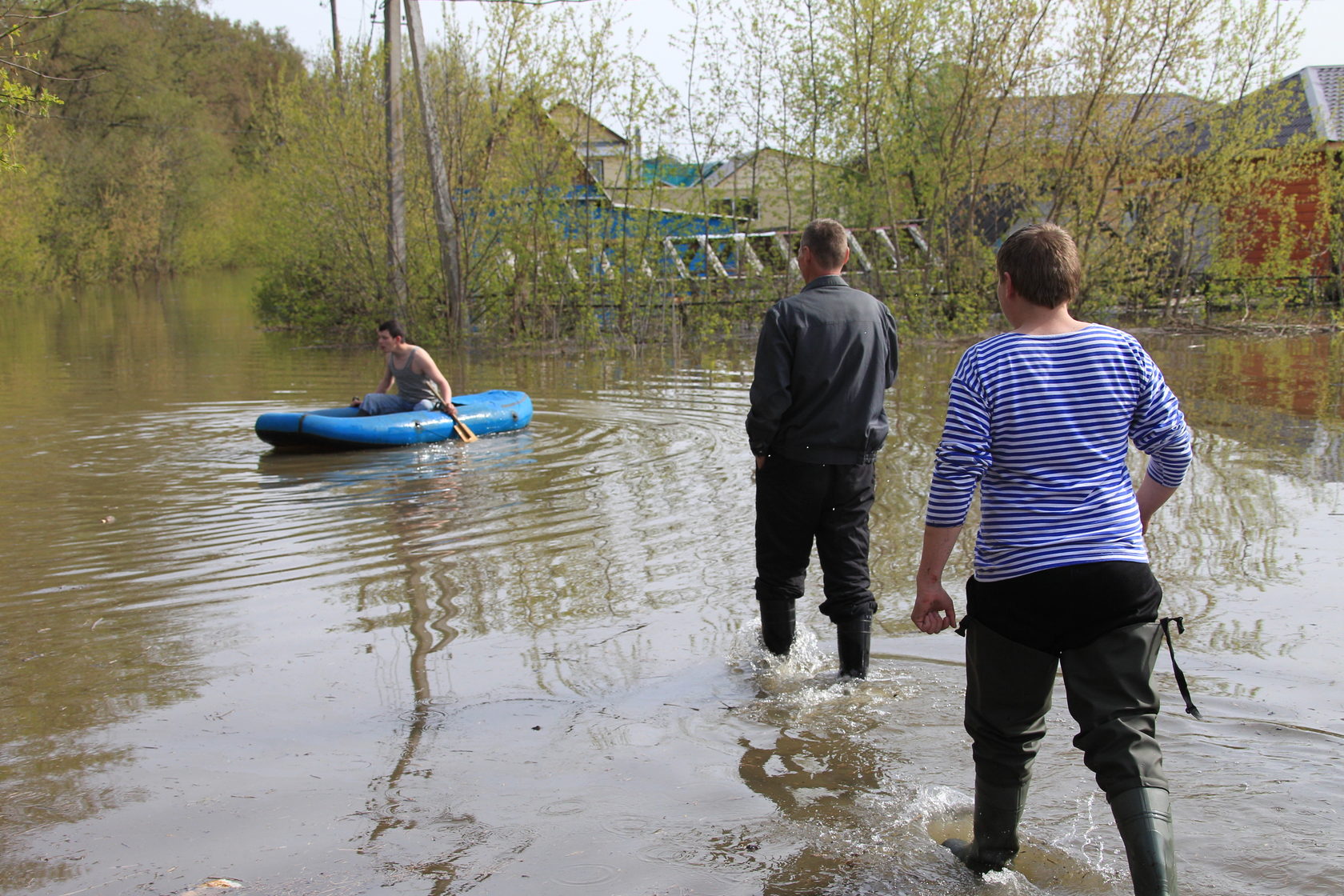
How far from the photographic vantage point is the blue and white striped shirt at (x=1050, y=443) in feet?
9.23

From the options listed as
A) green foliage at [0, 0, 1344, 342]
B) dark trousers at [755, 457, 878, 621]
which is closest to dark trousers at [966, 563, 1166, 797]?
dark trousers at [755, 457, 878, 621]

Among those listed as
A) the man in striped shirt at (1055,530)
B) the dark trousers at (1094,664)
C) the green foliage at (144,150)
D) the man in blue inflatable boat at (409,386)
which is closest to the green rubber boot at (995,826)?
the man in striped shirt at (1055,530)

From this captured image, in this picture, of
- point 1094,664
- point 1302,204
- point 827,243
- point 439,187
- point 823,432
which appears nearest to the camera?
point 1094,664

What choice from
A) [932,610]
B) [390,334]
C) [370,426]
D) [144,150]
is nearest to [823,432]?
[932,610]

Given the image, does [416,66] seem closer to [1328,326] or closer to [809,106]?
[809,106]

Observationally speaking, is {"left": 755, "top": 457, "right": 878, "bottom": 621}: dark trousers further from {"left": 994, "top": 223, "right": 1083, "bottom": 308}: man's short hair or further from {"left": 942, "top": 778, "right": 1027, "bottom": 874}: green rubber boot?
{"left": 994, "top": 223, "right": 1083, "bottom": 308}: man's short hair

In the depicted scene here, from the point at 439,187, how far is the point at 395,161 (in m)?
1.03

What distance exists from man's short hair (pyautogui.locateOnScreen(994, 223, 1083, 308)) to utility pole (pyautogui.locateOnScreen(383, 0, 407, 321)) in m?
18.0

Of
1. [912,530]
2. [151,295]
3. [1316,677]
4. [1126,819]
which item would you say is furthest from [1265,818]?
[151,295]

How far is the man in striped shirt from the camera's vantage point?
108 inches

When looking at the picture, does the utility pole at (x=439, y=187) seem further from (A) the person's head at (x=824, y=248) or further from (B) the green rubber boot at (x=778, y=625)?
(B) the green rubber boot at (x=778, y=625)

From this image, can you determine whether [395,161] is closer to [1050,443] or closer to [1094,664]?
[1050,443]

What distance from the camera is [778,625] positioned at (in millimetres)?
4621

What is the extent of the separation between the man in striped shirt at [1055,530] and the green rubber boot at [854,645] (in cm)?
150
